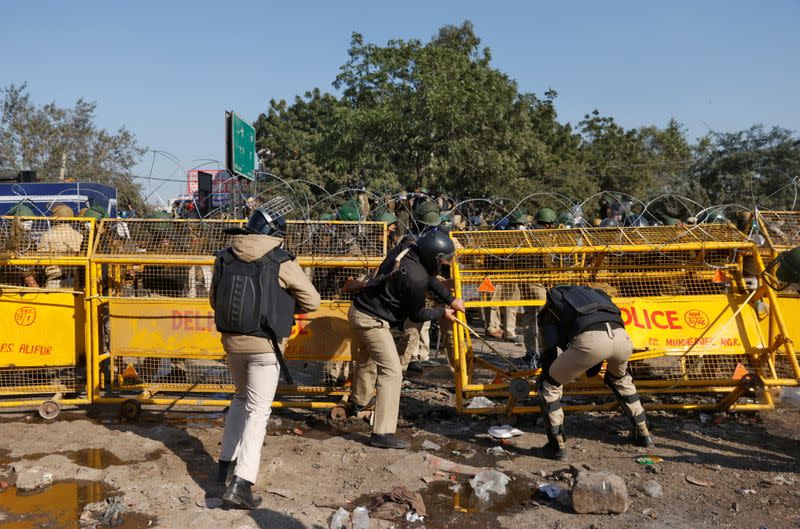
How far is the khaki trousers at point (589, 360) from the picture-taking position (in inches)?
199

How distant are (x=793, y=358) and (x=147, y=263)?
577cm

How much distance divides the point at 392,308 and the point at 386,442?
1106 millimetres

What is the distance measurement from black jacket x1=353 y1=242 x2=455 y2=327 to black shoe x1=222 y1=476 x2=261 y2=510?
5.98 ft

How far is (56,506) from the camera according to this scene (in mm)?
4512

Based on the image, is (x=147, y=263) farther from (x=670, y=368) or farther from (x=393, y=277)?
(x=670, y=368)

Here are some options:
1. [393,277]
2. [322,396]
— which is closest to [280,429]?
[322,396]

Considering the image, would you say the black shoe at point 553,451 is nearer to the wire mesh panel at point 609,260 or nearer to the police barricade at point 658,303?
the police barricade at point 658,303

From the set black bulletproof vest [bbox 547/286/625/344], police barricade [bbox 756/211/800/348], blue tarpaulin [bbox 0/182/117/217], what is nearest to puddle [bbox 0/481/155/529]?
black bulletproof vest [bbox 547/286/625/344]

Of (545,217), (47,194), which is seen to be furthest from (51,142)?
(545,217)

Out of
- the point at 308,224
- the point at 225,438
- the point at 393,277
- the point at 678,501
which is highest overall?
the point at 308,224

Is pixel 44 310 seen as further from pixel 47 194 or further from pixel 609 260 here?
pixel 47 194

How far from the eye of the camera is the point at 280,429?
6254mm

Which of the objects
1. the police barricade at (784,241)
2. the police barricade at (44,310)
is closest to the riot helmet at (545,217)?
the police barricade at (784,241)

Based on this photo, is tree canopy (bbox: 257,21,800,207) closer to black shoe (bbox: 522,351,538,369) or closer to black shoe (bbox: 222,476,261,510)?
black shoe (bbox: 522,351,538,369)
